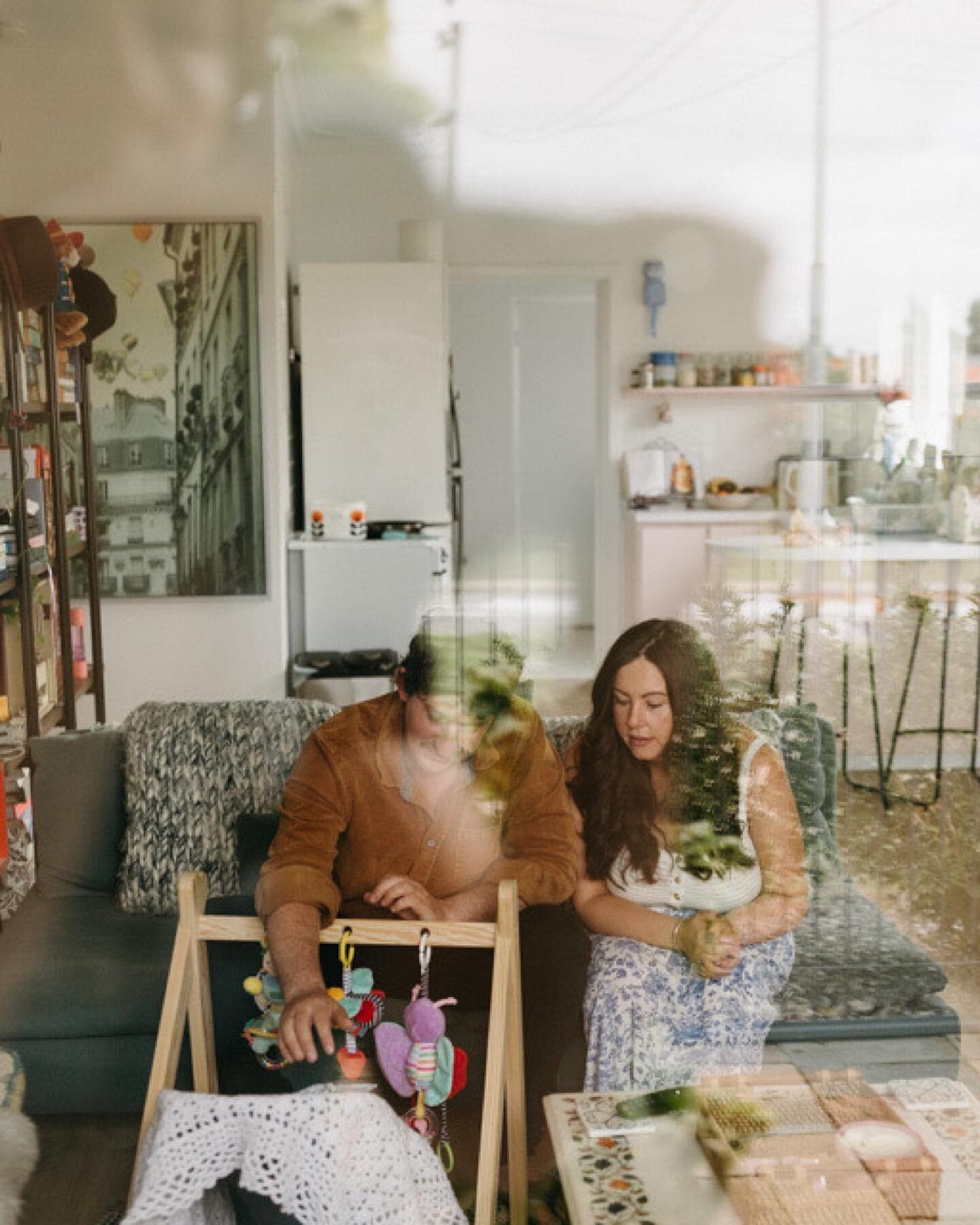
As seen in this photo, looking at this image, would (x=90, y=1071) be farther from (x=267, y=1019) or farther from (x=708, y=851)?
(x=708, y=851)

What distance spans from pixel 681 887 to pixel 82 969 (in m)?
0.51

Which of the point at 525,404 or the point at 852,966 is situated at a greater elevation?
the point at 525,404

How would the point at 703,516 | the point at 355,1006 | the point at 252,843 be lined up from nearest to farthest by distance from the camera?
→ 1. the point at 703,516
2. the point at 355,1006
3. the point at 252,843

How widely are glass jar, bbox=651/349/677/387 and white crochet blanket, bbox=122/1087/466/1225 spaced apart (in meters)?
0.44

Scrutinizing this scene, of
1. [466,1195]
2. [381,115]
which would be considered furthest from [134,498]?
[466,1195]

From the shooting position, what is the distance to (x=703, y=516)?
2.73 feet

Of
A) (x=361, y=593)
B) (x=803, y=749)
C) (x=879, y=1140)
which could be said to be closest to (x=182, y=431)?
(x=361, y=593)

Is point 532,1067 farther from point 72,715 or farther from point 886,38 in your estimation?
point 886,38

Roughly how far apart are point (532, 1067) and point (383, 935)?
0.82ft

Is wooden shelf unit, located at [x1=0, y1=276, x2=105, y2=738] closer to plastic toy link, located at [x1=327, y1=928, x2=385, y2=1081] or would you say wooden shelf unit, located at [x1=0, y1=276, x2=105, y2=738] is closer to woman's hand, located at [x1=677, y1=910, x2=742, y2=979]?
plastic toy link, located at [x1=327, y1=928, x2=385, y2=1081]

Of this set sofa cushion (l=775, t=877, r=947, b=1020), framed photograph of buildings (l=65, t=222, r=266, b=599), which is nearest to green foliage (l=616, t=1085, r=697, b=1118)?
sofa cushion (l=775, t=877, r=947, b=1020)

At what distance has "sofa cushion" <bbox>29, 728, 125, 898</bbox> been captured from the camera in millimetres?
1220

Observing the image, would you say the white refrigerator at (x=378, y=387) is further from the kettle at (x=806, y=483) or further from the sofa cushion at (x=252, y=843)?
the sofa cushion at (x=252, y=843)

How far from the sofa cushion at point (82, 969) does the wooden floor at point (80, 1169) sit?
72 mm
